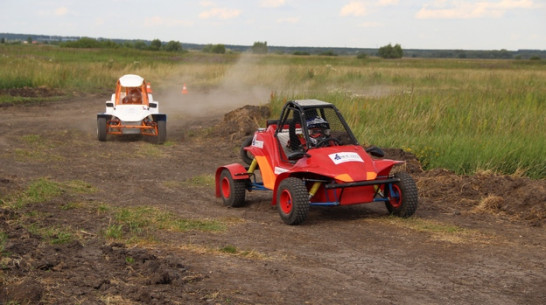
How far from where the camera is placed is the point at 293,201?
9.27m

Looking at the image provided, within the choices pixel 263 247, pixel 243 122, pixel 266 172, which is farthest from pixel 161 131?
pixel 263 247

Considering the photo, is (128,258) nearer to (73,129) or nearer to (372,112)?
(372,112)

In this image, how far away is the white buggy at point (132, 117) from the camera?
18.0 meters

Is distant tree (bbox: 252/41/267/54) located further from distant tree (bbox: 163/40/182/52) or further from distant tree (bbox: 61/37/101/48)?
distant tree (bbox: 163/40/182/52)

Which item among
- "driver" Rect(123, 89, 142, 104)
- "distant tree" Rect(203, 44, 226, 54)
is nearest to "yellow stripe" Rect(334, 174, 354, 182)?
"driver" Rect(123, 89, 142, 104)

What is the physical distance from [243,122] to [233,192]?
8.82 meters

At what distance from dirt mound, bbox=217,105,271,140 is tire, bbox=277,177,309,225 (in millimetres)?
8864

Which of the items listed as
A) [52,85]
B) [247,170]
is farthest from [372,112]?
[52,85]

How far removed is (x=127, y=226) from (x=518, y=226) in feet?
16.5

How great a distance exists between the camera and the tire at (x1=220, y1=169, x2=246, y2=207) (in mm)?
10859

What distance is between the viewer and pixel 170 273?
21.5ft

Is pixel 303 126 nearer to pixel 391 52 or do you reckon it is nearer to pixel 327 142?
pixel 327 142

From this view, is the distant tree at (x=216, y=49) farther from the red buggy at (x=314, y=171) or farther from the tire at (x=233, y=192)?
the red buggy at (x=314, y=171)

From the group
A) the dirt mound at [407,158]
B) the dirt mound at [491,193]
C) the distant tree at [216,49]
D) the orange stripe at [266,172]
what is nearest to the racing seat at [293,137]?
the orange stripe at [266,172]
